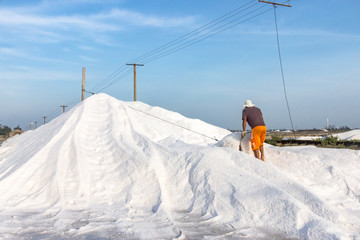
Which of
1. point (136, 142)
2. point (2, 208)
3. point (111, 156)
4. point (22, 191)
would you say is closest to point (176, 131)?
point (136, 142)

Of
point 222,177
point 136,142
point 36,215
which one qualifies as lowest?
point 36,215

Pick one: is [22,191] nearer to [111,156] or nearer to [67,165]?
[67,165]

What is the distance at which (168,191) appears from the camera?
215 inches

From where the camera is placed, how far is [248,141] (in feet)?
23.3

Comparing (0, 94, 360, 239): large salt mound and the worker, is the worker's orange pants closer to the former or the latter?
the worker

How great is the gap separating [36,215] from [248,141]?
13.2 ft

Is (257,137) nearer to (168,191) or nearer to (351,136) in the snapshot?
(168,191)

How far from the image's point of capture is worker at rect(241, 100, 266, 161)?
663 cm

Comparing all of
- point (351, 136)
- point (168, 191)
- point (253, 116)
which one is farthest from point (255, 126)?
point (351, 136)

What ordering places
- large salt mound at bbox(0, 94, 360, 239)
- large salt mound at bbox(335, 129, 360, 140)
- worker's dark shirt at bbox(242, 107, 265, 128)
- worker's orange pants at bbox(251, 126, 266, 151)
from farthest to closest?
large salt mound at bbox(335, 129, 360, 140), worker's dark shirt at bbox(242, 107, 265, 128), worker's orange pants at bbox(251, 126, 266, 151), large salt mound at bbox(0, 94, 360, 239)

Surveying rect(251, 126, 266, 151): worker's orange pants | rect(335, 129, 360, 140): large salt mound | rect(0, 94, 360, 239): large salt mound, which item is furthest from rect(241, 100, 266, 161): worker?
rect(335, 129, 360, 140): large salt mound

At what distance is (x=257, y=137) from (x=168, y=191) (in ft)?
6.98

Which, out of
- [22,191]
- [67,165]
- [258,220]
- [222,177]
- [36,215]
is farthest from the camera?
[67,165]

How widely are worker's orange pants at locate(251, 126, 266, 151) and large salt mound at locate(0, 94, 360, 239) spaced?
1.40 ft
